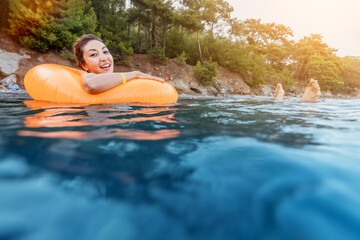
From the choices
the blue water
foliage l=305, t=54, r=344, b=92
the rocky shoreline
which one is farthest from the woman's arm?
foliage l=305, t=54, r=344, b=92

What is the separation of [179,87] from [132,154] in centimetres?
1481

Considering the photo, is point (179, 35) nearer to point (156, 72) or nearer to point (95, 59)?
point (156, 72)

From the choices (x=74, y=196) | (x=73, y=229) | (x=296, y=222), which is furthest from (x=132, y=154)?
(x=296, y=222)

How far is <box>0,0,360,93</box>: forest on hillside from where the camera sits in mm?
10852

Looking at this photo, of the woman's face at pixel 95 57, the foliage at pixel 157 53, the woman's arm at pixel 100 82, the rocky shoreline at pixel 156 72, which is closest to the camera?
the woman's arm at pixel 100 82

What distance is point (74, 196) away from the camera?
2.39 feet

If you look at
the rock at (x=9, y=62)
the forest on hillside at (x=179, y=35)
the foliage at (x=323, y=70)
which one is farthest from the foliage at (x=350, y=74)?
the rock at (x=9, y=62)

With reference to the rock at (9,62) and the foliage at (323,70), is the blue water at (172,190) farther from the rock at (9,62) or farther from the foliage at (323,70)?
the foliage at (323,70)

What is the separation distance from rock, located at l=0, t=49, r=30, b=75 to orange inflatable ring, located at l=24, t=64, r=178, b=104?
31.1 feet

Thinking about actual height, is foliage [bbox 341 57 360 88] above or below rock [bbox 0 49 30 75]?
above

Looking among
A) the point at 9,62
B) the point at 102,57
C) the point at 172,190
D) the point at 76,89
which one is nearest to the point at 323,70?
the point at 102,57

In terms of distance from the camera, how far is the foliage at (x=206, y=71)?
16.4 metres

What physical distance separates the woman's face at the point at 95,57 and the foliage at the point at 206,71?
1350 cm

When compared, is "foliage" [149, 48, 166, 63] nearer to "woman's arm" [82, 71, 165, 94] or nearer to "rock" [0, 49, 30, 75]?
"rock" [0, 49, 30, 75]
